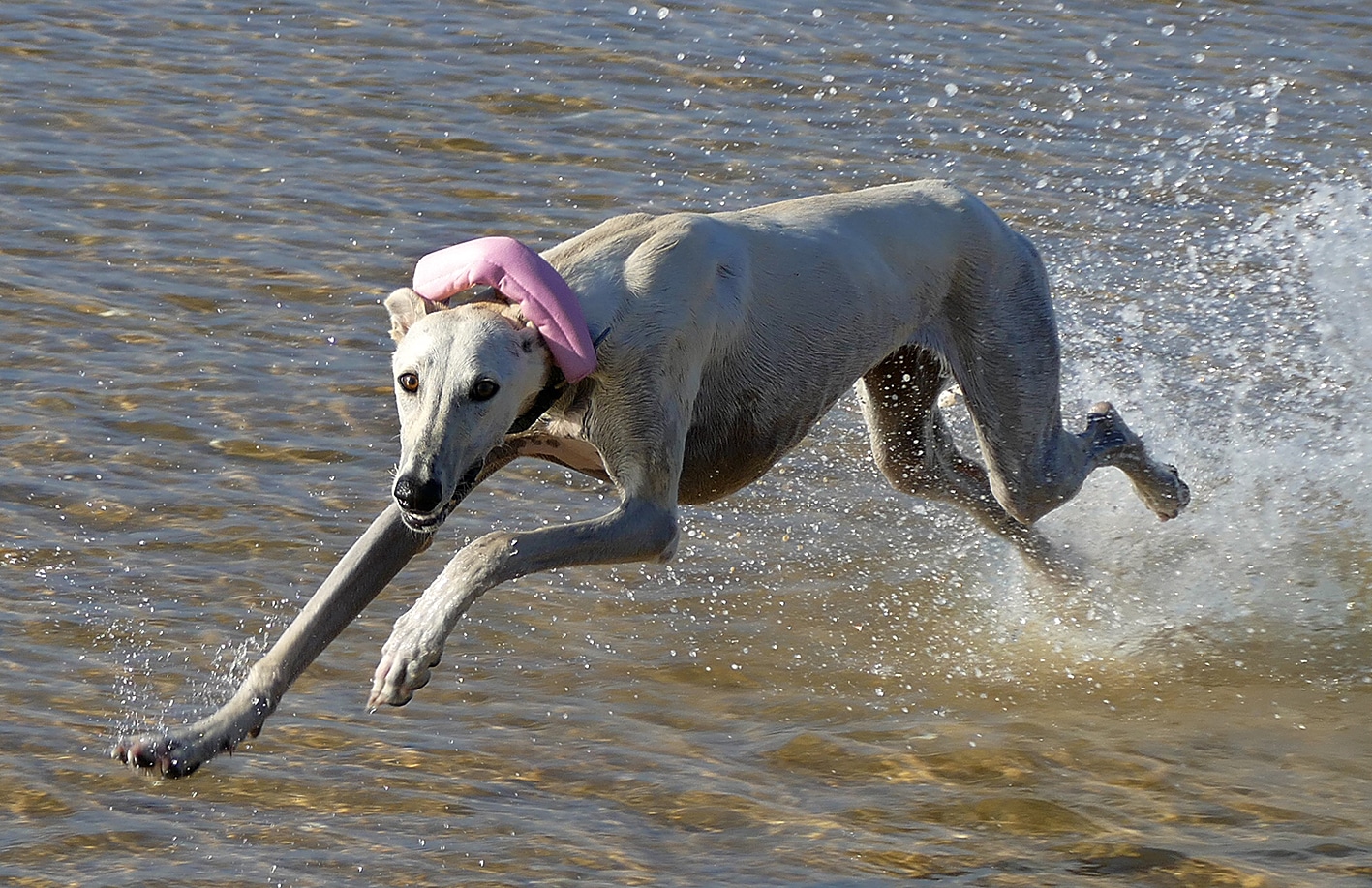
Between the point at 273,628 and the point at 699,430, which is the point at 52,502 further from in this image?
the point at 699,430

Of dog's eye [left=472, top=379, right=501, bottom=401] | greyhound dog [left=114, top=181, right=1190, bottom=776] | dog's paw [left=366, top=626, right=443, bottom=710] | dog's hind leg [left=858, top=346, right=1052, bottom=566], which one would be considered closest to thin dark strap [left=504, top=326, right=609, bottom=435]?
greyhound dog [left=114, top=181, right=1190, bottom=776]

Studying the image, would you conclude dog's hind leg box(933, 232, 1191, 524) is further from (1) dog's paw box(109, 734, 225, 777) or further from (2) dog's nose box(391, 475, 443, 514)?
(1) dog's paw box(109, 734, 225, 777)

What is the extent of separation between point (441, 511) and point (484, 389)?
25 centimetres

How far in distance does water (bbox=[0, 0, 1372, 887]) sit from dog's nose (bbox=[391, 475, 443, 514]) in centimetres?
96

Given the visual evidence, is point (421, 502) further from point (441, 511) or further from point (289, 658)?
point (289, 658)

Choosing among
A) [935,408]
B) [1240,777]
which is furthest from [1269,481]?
[1240,777]

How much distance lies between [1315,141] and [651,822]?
7.72m

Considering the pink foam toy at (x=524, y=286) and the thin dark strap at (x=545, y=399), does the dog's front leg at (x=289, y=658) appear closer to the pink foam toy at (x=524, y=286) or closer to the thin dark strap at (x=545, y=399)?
the thin dark strap at (x=545, y=399)

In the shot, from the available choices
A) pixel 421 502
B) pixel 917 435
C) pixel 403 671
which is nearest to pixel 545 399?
pixel 421 502

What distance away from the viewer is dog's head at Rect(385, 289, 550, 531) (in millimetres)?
4020

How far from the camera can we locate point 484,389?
13.5 feet

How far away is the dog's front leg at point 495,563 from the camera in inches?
163

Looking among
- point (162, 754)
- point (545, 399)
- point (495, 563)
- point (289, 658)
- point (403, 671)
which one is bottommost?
point (162, 754)

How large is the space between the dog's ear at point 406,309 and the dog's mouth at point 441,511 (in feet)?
1.07
